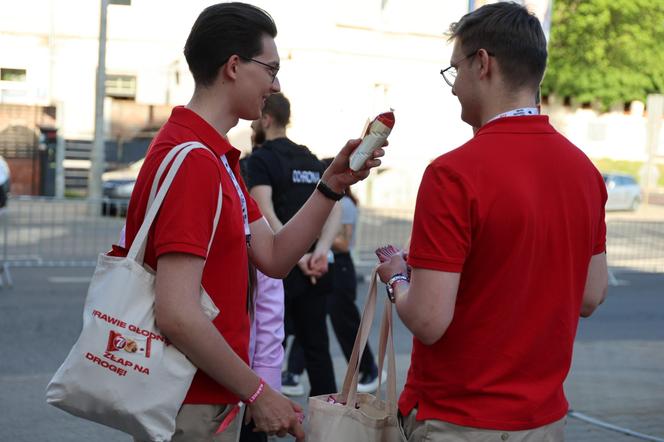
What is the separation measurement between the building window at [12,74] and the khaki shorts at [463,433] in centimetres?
2602

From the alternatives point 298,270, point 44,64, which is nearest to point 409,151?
point 44,64

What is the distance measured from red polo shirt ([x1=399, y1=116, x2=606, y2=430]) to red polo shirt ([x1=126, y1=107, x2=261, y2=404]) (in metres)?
0.44

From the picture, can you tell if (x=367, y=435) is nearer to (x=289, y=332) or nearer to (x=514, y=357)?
(x=514, y=357)

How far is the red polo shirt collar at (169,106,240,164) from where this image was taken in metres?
2.74

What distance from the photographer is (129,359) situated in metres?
2.48

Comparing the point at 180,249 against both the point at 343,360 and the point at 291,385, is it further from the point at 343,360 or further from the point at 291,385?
the point at 343,360

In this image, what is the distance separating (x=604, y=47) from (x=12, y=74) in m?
24.3

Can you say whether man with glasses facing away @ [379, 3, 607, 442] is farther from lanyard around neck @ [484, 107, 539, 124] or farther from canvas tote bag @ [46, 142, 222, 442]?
canvas tote bag @ [46, 142, 222, 442]

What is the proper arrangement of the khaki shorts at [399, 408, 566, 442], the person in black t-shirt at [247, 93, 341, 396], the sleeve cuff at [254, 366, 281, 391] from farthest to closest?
the person in black t-shirt at [247, 93, 341, 396] < the sleeve cuff at [254, 366, 281, 391] < the khaki shorts at [399, 408, 566, 442]

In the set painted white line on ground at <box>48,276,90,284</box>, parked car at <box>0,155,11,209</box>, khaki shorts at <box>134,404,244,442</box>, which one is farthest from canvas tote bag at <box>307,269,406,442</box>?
painted white line on ground at <box>48,276,90,284</box>


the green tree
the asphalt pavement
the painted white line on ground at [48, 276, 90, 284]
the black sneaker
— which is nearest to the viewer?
the asphalt pavement

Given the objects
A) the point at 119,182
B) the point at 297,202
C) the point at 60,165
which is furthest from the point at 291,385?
the point at 60,165

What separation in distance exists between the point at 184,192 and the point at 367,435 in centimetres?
86

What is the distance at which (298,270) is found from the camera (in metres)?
5.72
